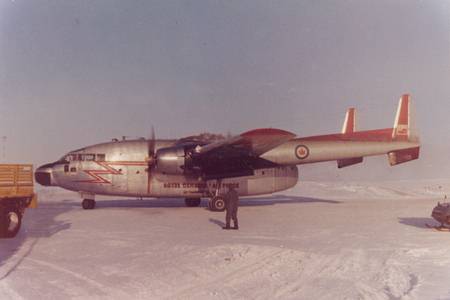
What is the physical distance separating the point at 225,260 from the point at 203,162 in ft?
37.0

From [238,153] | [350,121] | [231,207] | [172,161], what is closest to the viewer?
[231,207]

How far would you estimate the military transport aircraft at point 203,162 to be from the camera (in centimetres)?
2106

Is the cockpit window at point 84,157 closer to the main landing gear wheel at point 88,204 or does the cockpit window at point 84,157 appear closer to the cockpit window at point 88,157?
the cockpit window at point 88,157

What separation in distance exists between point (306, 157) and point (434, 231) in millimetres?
9522

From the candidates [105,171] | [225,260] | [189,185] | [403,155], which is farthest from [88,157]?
[403,155]

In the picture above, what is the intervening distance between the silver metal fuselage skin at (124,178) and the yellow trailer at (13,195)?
8126mm

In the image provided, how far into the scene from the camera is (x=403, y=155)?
78.3 feet

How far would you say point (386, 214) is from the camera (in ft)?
66.9

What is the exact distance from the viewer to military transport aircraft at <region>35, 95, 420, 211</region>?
2106 centimetres

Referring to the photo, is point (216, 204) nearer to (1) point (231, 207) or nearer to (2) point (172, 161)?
(2) point (172, 161)

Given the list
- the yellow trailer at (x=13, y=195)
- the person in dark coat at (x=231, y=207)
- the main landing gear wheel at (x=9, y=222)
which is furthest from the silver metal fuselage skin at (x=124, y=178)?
the main landing gear wheel at (x=9, y=222)

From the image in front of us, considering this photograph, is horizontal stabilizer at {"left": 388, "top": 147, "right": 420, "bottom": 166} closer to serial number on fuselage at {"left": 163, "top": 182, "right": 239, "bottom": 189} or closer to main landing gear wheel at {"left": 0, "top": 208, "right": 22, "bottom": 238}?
serial number on fuselage at {"left": 163, "top": 182, "right": 239, "bottom": 189}

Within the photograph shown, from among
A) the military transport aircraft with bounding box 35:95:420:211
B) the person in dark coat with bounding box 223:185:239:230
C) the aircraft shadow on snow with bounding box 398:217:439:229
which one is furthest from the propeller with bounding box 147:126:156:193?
the aircraft shadow on snow with bounding box 398:217:439:229

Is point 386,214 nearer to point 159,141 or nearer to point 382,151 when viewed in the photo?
point 382,151
